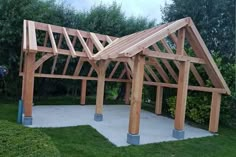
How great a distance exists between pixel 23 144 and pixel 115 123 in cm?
481

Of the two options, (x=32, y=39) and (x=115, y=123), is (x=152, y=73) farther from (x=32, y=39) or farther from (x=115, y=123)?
(x=32, y=39)

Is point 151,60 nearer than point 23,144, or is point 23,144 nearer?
point 23,144

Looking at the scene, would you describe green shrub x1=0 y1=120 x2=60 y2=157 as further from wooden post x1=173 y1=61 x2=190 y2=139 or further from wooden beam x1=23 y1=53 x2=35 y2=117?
wooden post x1=173 y1=61 x2=190 y2=139

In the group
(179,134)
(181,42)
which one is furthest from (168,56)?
(179,134)

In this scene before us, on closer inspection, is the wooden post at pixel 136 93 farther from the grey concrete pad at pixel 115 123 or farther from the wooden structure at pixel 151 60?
the grey concrete pad at pixel 115 123

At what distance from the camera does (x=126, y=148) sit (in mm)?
5137

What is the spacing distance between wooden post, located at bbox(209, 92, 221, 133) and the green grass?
46 cm

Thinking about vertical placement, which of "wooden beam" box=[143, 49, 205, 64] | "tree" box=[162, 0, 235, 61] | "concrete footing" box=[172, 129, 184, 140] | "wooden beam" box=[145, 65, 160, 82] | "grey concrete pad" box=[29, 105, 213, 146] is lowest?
"grey concrete pad" box=[29, 105, 213, 146]

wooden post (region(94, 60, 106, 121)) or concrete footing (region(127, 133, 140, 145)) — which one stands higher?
wooden post (region(94, 60, 106, 121))

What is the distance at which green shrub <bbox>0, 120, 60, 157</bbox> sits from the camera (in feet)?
→ 8.39

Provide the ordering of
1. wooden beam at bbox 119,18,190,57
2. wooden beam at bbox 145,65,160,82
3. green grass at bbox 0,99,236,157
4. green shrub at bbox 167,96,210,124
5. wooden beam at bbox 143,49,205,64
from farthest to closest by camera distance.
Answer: wooden beam at bbox 145,65,160,82
green shrub at bbox 167,96,210,124
wooden beam at bbox 143,49,205,64
wooden beam at bbox 119,18,190,57
green grass at bbox 0,99,236,157

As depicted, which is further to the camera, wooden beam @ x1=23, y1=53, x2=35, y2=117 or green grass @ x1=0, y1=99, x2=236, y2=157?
wooden beam @ x1=23, y1=53, x2=35, y2=117

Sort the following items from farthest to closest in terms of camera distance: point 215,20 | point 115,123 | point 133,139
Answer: point 215,20 < point 115,123 < point 133,139

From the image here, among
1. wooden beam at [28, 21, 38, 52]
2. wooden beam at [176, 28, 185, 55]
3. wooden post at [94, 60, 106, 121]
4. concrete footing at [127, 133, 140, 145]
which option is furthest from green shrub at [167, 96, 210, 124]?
wooden beam at [28, 21, 38, 52]
